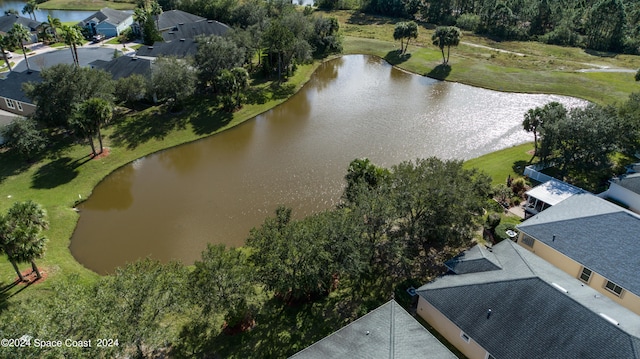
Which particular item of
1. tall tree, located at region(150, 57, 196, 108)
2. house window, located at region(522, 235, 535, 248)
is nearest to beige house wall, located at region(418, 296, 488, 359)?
house window, located at region(522, 235, 535, 248)

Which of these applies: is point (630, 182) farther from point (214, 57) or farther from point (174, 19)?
point (174, 19)

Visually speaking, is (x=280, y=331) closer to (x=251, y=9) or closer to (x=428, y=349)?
(x=428, y=349)

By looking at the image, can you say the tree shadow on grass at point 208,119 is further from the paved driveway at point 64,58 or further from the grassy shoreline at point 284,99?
the paved driveway at point 64,58

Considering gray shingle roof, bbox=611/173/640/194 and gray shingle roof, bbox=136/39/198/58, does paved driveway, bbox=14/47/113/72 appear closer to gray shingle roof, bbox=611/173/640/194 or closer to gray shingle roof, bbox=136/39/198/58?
gray shingle roof, bbox=136/39/198/58

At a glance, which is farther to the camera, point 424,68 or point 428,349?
point 424,68

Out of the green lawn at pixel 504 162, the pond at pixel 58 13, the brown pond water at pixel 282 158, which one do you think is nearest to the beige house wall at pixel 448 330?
the brown pond water at pixel 282 158

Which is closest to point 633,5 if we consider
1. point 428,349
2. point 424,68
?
point 424,68

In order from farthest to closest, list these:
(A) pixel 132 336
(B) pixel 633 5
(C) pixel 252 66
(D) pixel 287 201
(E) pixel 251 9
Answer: (B) pixel 633 5 < (E) pixel 251 9 < (C) pixel 252 66 < (D) pixel 287 201 < (A) pixel 132 336

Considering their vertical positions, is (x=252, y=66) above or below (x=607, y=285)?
above
